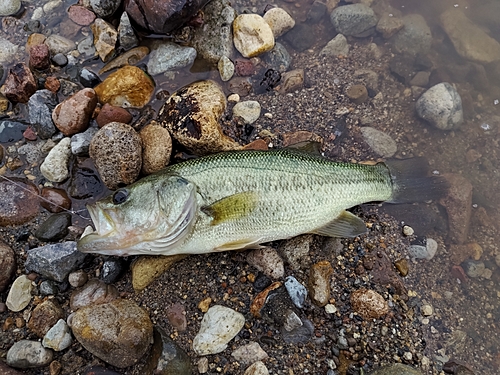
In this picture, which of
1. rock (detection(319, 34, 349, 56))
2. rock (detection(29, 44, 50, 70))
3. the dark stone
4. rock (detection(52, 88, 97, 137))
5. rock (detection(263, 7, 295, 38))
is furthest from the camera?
rock (detection(319, 34, 349, 56))

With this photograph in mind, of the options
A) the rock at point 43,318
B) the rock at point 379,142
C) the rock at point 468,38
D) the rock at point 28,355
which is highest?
the rock at point 468,38

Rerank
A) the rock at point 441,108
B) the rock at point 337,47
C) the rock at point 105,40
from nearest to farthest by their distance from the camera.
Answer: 1. the rock at point 105,40
2. the rock at point 441,108
3. the rock at point 337,47

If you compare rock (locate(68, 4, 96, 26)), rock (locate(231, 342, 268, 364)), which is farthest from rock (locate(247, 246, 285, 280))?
rock (locate(68, 4, 96, 26))

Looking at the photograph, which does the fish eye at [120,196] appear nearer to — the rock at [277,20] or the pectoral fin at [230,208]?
the pectoral fin at [230,208]

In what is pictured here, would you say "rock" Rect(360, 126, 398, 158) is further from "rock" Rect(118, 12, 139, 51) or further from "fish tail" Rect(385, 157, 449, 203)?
"rock" Rect(118, 12, 139, 51)

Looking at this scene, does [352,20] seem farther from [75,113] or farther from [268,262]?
[75,113]

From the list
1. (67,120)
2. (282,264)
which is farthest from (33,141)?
(282,264)

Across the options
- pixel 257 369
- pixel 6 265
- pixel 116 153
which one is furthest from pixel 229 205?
pixel 6 265

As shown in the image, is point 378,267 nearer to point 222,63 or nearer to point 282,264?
point 282,264

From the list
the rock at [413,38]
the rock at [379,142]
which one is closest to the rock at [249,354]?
the rock at [379,142]
